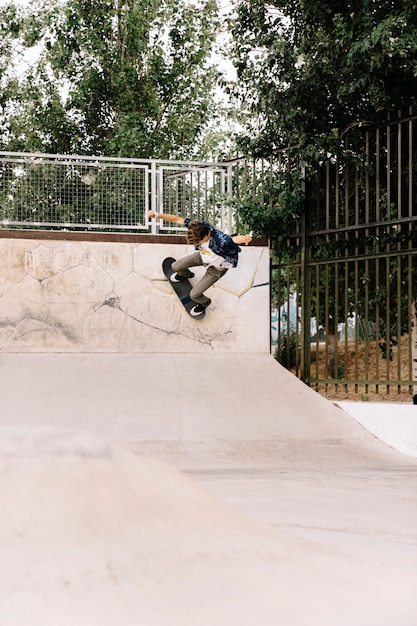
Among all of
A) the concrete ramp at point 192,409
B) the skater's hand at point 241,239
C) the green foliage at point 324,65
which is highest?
the green foliage at point 324,65

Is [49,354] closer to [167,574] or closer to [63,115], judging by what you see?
[167,574]

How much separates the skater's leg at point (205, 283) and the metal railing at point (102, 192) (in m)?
1.31

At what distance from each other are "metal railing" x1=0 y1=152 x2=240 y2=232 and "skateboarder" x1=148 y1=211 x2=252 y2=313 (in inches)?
44.7

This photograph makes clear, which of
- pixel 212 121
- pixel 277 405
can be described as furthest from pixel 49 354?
pixel 212 121

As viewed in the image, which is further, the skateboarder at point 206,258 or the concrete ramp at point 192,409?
the skateboarder at point 206,258

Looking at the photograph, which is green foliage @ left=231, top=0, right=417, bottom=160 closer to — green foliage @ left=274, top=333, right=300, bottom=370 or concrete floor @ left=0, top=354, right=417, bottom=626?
green foliage @ left=274, top=333, right=300, bottom=370

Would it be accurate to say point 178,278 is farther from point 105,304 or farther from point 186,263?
point 105,304

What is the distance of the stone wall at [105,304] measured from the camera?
11695 millimetres

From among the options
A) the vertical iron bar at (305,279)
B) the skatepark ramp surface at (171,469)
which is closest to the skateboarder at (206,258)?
the skatepark ramp surface at (171,469)

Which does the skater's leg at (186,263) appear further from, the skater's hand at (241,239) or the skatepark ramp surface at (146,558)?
the skatepark ramp surface at (146,558)

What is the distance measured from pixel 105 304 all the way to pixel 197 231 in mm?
1893

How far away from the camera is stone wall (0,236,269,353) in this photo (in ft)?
38.4

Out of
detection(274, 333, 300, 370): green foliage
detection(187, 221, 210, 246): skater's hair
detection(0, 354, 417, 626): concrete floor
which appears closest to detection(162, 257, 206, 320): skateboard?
detection(187, 221, 210, 246): skater's hair

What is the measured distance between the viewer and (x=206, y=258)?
12.0 metres
